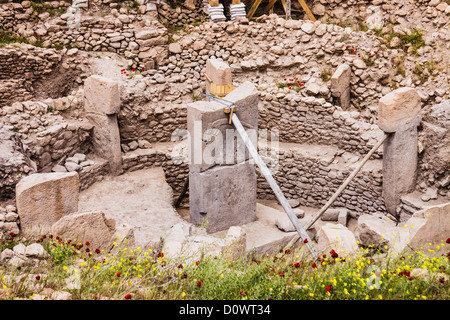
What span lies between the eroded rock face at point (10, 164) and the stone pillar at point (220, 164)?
8.27 ft

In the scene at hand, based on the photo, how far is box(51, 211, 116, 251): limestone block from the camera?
5.39 metres

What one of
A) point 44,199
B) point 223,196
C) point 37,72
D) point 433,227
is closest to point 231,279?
point 44,199

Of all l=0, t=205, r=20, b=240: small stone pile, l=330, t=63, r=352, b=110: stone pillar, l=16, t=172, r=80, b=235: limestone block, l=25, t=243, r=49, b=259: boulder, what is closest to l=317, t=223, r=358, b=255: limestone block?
l=25, t=243, r=49, b=259: boulder

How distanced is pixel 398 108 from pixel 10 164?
6003 mm

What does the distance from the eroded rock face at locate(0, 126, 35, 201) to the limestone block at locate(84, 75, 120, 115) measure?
189cm

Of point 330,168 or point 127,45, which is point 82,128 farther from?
point 330,168

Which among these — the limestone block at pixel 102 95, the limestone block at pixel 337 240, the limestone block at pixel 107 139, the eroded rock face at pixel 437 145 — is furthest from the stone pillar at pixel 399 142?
the limestone block at pixel 107 139

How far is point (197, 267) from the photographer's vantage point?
472 cm

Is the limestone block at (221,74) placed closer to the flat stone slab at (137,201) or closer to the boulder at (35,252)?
the flat stone slab at (137,201)

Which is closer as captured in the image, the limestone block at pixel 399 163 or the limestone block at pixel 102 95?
the limestone block at pixel 399 163

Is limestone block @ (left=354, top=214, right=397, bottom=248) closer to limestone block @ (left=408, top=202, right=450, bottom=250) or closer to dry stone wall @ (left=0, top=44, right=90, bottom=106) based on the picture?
limestone block @ (left=408, top=202, right=450, bottom=250)

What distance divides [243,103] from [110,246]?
3.50 m

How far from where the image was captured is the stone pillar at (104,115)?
919cm
